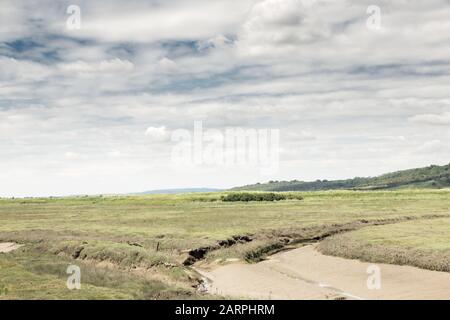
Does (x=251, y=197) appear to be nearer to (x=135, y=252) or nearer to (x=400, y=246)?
(x=400, y=246)

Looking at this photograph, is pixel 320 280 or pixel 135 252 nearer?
pixel 320 280

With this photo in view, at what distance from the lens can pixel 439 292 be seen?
32.1 metres

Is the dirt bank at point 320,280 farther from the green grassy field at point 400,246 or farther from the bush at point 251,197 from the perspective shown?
the bush at point 251,197

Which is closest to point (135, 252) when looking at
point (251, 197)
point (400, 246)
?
point (400, 246)

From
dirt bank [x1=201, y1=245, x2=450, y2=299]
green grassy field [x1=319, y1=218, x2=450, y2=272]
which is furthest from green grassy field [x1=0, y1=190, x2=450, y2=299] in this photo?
green grassy field [x1=319, y1=218, x2=450, y2=272]

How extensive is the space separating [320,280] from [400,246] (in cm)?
1376

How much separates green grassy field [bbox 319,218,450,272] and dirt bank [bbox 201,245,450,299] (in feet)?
4.59

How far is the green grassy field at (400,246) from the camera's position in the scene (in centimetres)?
4187

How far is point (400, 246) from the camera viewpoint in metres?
48.8

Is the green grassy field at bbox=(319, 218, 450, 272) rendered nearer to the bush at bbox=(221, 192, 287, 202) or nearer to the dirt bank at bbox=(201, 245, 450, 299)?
the dirt bank at bbox=(201, 245, 450, 299)

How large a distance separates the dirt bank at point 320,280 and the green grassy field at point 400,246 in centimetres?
140

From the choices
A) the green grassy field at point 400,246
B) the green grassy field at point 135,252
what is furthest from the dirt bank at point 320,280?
the green grassy field at point 135,252

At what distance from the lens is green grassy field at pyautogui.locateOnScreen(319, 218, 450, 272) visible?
41872 millimetres
